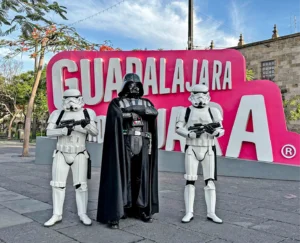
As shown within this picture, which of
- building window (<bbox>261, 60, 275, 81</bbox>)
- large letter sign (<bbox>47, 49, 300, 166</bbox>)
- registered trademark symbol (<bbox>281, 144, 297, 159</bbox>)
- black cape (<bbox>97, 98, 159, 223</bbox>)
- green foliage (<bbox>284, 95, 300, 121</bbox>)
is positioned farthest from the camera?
building window (<bbox>261, 60, 275, 81</bbox>)

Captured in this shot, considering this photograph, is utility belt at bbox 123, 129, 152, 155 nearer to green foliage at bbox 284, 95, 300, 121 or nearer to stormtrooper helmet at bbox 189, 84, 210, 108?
stormtrooper helmet at bbox 189, 84, 210, 108

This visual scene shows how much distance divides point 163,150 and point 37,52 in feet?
21.2

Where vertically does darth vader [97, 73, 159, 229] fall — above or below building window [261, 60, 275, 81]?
below

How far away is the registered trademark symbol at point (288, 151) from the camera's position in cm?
830

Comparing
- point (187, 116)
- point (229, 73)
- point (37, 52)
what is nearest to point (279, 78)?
point (229, 73)

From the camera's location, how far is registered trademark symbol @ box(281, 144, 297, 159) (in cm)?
830

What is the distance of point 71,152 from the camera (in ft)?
13.7

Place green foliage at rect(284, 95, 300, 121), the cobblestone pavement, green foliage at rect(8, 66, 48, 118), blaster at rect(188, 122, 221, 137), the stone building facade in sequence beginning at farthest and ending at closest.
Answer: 1. green foliage at rect(8, 66, 48, 118)
2. the stone building facade
3. green foliage at rect(284, 95, 300, 121)
4. blaster at rect(188, 122, 221, 137)
5. the cobblestone pavement

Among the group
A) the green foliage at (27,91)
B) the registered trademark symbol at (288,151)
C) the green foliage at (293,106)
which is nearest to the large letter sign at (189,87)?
the registered trademark symbol at (288,151)

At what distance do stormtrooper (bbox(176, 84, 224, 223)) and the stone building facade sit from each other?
18.7 m

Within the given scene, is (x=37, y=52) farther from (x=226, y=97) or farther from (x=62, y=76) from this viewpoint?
(x=226, y=97)

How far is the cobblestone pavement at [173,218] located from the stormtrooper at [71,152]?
21 cm

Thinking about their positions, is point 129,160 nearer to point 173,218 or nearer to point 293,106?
point 173,218

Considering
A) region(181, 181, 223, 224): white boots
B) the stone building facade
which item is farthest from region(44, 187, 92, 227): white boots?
the stone building facade
